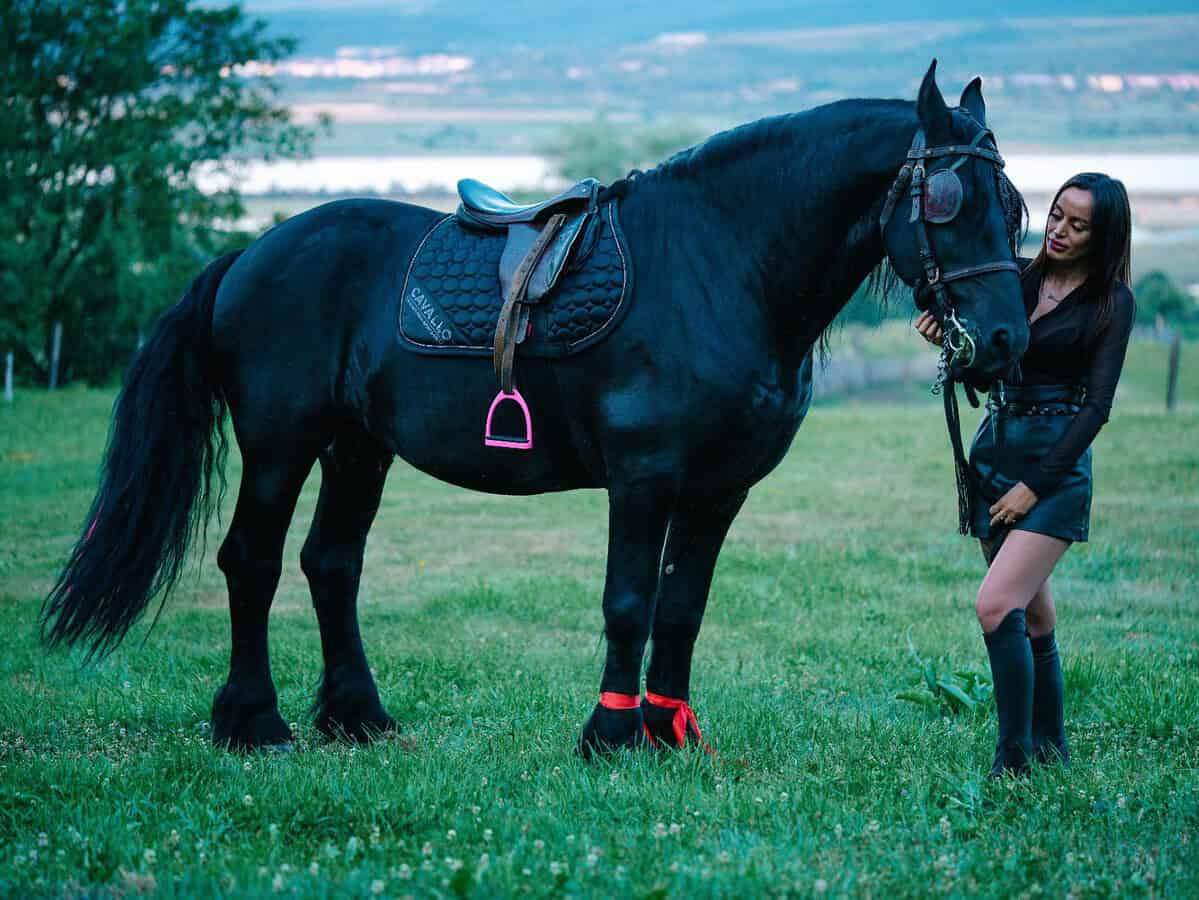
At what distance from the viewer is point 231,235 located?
88.1 ft

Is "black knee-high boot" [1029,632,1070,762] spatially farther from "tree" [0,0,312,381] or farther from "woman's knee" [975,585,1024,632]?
"tree" [0,0,312,381]

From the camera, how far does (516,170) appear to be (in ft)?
Answer: 300

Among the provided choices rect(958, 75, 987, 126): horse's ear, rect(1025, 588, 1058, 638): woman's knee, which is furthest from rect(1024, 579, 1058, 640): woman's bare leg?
rect(958, 75, 987, 126): horse's ear

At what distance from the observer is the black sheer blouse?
14.8 ft

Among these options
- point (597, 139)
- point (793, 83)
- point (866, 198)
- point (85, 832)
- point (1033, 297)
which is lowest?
point (85, 832)

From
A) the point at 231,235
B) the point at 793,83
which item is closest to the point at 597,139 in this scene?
the point at 231,235

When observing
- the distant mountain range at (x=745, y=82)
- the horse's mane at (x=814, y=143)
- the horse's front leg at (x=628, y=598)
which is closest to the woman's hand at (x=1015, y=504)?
the horse's mane at (x=814, y=143)

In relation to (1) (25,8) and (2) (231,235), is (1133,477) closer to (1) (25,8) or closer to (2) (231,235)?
(2) (231,235)

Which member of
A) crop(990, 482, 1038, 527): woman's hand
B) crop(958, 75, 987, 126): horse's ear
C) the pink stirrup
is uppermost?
crop(958, 75, 987, 126): horse's ear

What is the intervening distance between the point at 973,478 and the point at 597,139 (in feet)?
231

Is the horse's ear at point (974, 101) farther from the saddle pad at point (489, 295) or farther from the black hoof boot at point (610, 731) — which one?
the black hoof boot at point (610, 731)

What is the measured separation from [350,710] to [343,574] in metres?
0.59

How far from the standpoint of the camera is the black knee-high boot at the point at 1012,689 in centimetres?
470

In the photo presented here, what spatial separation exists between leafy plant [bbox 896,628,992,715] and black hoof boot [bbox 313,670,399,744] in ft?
7.64
